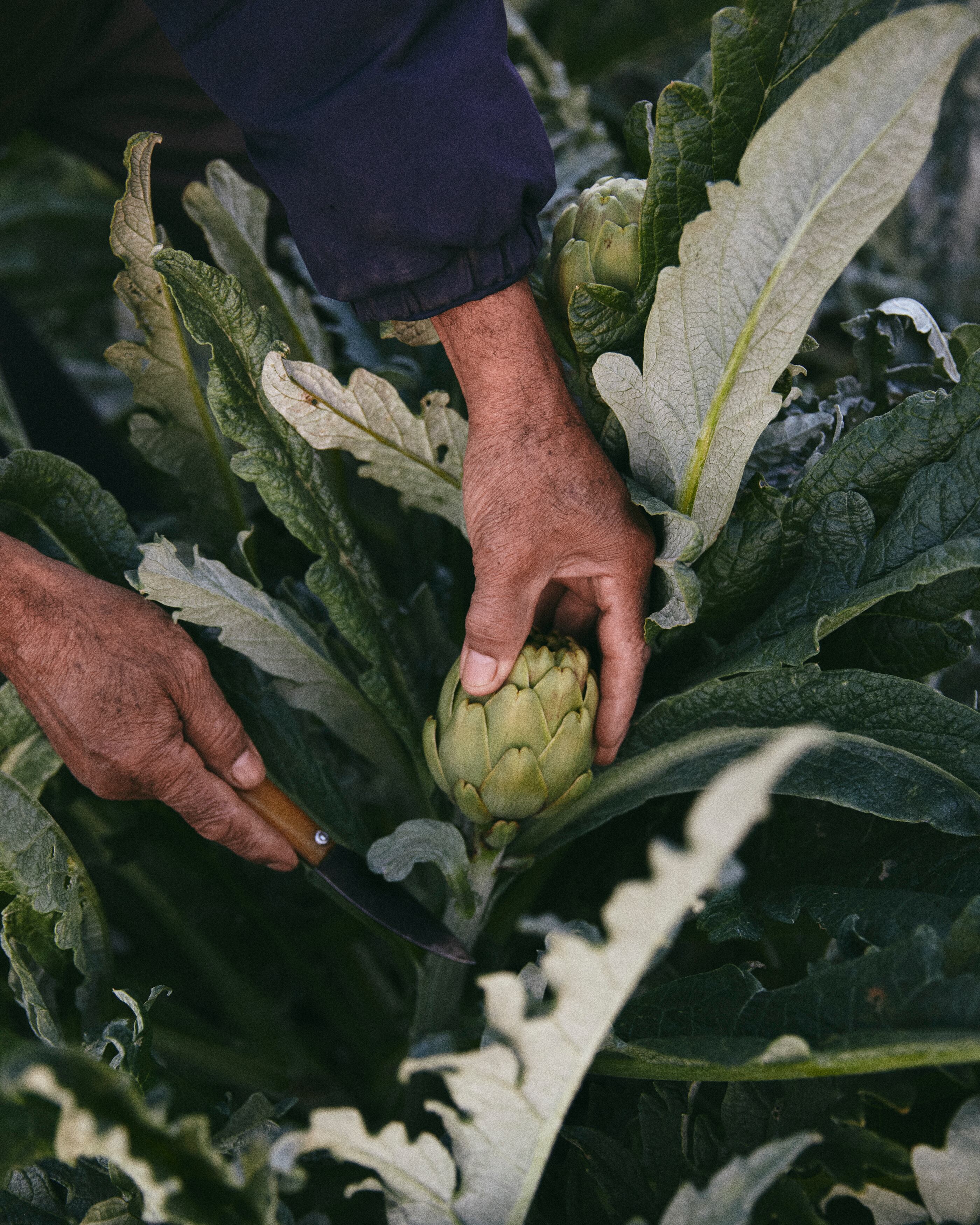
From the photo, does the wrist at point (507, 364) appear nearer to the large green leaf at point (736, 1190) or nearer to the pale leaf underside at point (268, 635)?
the pale leaf underside at point (268, 635)

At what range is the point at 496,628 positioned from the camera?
1.54ft

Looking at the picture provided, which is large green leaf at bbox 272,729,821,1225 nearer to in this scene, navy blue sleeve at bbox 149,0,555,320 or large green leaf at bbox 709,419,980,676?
large green leaf at bbox 709,419,980,676

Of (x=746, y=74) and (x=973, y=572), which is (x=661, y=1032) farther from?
(x=746, y=74)

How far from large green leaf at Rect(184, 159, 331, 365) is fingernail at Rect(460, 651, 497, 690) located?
223 millimetres

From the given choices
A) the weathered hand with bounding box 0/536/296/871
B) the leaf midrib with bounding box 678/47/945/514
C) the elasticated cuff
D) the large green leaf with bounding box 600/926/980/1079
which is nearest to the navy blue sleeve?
the elasticated cuff

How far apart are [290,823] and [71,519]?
21 centimetres

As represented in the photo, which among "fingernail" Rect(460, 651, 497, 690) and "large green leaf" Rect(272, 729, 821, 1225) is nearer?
"large green leaf" Rect(272, 729, 821, 1225)

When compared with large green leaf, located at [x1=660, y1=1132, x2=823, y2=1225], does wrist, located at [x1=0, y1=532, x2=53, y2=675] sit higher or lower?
higher

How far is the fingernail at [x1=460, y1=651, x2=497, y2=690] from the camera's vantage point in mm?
476

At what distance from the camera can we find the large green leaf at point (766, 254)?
370mm

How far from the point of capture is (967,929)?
0.37 m

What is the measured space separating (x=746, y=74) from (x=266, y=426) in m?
0.29

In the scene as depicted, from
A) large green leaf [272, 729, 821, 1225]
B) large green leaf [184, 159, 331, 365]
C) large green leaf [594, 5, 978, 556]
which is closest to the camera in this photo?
large green leaf [272, 729, 821, 1225]

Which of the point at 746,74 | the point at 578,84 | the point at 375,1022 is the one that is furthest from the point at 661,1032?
the point at 578,84
